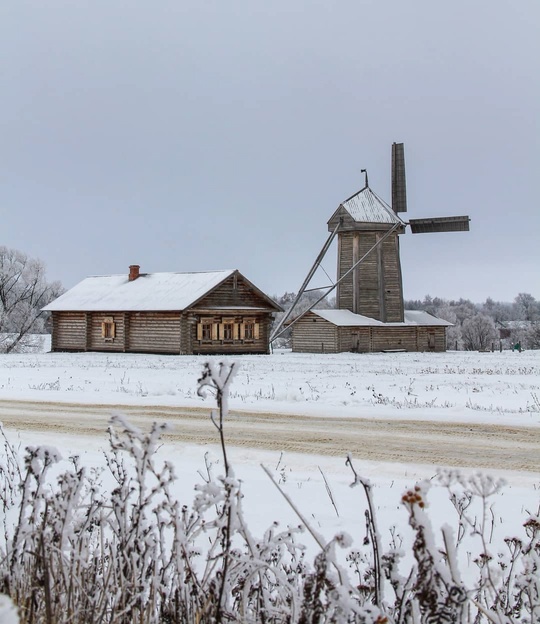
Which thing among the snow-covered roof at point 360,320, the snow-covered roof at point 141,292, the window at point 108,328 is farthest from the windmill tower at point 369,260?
the window at point 108,328

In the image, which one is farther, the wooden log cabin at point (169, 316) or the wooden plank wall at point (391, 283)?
the wooden plank wall at point (391, 283)

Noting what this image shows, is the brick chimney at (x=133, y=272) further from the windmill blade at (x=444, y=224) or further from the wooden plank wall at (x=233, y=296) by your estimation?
the windmill blade at (x=444, y=224)

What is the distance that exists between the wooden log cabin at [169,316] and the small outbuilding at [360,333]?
4.35 metres

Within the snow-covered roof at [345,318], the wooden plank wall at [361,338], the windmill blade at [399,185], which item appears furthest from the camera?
the windmill blade at [399,185]

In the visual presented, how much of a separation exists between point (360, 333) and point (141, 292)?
1527 centimetres

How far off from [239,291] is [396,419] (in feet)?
90.1

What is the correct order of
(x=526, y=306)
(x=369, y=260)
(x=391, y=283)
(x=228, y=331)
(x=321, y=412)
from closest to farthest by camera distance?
(x=321, y=412), (x=228, y=331), (x=369, y=260), (x=391, y=283), (x=526, y=306)

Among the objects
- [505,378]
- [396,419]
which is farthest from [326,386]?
[505,378]

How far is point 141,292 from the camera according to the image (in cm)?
3850

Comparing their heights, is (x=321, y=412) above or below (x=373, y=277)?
below

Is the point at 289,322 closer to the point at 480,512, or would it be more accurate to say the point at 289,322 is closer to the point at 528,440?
the point at 528,440

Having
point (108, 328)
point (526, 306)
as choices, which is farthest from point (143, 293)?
point (526, 306)

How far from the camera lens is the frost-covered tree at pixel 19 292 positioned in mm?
45062

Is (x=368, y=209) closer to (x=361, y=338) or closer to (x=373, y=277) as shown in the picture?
(x=373, y=277)
